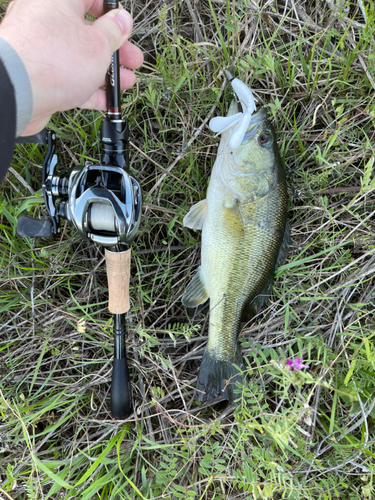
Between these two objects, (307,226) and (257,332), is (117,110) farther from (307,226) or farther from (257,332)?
(257,332)

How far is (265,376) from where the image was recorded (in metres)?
2.29

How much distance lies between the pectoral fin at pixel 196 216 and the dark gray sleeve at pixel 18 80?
3.28 ft

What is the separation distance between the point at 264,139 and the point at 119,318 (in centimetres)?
129

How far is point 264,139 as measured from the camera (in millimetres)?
1859

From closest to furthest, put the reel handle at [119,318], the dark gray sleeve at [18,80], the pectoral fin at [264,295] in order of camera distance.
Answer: the dark gray sleeve at [18,80] → the reel handle at [119,318] → the pectoral fin at [264,295]

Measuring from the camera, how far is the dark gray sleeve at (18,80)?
1.32 m

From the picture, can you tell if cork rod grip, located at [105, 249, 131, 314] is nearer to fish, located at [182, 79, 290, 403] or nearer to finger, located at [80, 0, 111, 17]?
fish, located at [182, 79, 290, 403]

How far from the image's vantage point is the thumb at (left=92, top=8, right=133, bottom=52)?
154cm

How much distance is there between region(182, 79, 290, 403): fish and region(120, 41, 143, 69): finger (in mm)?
669

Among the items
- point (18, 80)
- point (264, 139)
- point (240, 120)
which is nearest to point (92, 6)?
point (18, 80)

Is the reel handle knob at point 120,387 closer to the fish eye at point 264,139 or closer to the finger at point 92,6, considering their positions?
the fish eye at point 264,139

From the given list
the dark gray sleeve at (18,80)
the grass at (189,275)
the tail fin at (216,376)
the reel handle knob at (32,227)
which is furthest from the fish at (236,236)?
the dark gray sleeve at (18,80)

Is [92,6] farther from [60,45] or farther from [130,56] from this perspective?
[60,45]

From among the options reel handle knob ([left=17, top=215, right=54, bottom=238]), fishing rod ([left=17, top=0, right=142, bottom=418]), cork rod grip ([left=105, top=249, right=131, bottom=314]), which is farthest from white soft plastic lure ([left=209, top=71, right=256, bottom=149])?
reel handle knob ([left=17, top=215, right=54, bottom=238])
